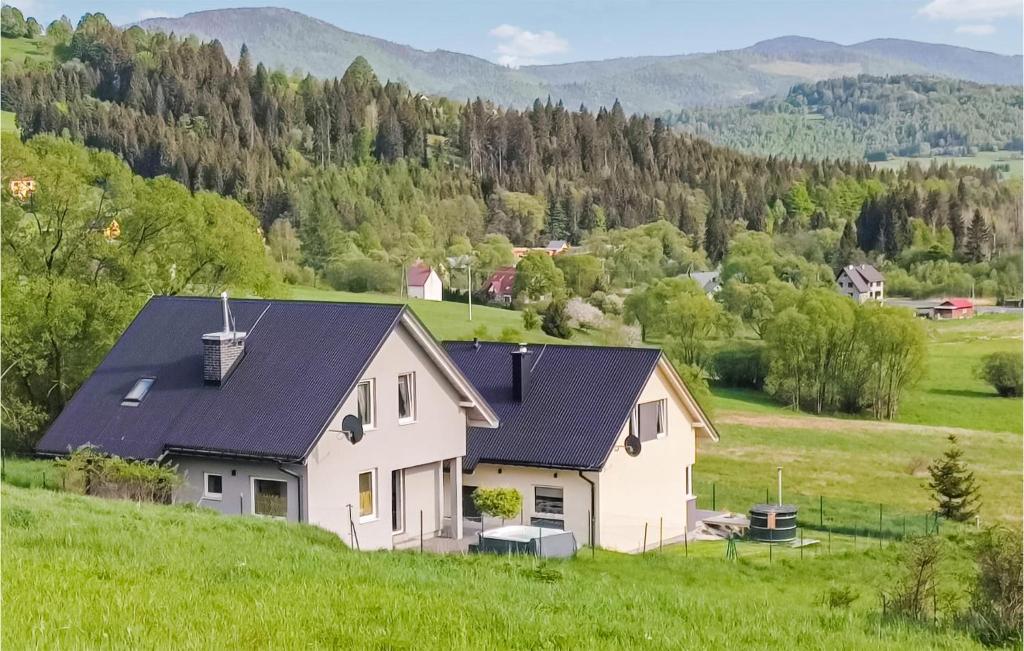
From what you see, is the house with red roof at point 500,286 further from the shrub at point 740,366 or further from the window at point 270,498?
the window at point 270,498

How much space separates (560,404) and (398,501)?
4.21 m

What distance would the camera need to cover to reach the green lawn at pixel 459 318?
215ft

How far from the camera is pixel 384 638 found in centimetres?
681

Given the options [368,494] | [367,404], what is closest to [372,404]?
[367,404]

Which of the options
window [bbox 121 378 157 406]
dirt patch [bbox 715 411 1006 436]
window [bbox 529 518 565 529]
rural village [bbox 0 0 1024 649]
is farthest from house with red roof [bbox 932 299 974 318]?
window [bbox 121 378 157 406]

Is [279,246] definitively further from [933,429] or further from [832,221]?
[832,221]

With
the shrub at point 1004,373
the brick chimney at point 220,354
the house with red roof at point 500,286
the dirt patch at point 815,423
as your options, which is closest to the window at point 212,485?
the brick chimney at point 220,354

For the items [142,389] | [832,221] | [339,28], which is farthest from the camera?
[339,28]

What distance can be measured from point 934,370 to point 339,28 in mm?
83069

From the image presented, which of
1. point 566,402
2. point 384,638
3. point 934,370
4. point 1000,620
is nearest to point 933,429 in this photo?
point 934,370

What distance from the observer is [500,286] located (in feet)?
263

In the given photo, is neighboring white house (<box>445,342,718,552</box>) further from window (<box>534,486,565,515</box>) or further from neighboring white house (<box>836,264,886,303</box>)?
neighboring white house (<box>836,264,886,303</box>)

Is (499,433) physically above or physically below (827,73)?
below

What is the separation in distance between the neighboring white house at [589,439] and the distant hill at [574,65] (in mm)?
91900
